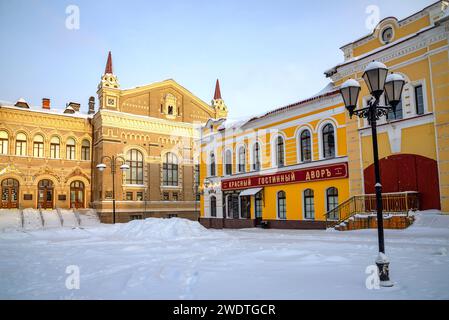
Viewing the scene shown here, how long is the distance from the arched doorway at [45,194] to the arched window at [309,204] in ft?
79.4

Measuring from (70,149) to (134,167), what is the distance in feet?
20.6

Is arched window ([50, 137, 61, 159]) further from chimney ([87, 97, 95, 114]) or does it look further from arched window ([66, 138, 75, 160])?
chimney ([87, 97, 95, 114])

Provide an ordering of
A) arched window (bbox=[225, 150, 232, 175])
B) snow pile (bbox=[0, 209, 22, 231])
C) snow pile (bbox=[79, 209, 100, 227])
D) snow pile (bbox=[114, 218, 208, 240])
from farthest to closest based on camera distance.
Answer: snow pile (bbox=[79, 209, 100, 227]), snow pile (bbox=[0, 209, 22, 231]), arched window (bbox=[225, 150, 232, 175]), snow pile (bbox=[114, 218, 208, 240])

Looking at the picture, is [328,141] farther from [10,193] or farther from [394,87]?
[10,193]

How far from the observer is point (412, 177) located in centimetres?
1567

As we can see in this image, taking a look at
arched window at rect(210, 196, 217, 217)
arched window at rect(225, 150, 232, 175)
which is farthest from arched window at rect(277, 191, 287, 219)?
arched window at rect(210, 196, 217, 217)

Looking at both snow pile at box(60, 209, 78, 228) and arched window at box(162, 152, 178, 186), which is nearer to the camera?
snow pile at box(60, 209, 78, 228)

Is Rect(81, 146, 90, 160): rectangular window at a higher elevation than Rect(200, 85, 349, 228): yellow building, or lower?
higher

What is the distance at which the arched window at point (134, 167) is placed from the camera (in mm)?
35562

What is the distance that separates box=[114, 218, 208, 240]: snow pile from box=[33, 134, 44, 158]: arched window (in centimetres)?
1848

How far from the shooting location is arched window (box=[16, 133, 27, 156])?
3238cm

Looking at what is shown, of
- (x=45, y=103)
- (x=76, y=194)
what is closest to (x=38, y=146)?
(x=76, y=194)

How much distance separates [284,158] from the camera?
72.3 feet
